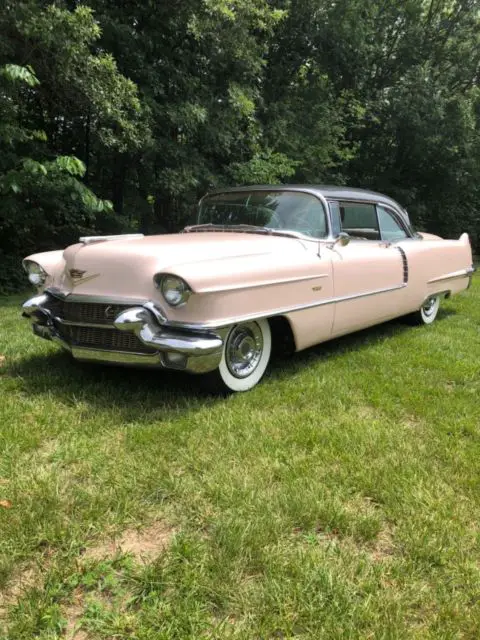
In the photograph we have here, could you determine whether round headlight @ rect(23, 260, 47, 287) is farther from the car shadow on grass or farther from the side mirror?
the side mirror

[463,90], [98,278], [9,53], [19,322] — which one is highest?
[463,90]

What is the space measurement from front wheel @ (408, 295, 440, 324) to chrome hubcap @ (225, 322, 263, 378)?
9.61 feet

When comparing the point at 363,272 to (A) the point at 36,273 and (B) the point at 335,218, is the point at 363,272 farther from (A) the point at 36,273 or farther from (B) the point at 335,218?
(A) the point at 36,273

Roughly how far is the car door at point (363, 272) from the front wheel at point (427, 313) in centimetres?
70

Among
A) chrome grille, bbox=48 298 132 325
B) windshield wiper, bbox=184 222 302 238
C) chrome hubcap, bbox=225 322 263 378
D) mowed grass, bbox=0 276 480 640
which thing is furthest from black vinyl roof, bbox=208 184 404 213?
chrome grille, bbox=48 298 132 325

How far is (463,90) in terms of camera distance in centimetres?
1678

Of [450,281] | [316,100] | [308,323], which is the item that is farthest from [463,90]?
[308,323]

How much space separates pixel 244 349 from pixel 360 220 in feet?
7.22

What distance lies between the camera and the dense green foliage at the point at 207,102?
7.62 m

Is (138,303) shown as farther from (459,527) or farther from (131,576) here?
(459,527)

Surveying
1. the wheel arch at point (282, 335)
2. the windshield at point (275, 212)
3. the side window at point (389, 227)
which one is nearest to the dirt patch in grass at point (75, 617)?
the wheel arch at point (282, 335)

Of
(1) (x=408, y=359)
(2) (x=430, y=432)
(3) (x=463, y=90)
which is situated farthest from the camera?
(3) (x=463, y=90)

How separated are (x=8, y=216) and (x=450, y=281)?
7229 millimetres

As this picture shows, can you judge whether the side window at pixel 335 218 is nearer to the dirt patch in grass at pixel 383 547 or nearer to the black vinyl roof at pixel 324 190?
the black vinyl roof at pixel 324 190
